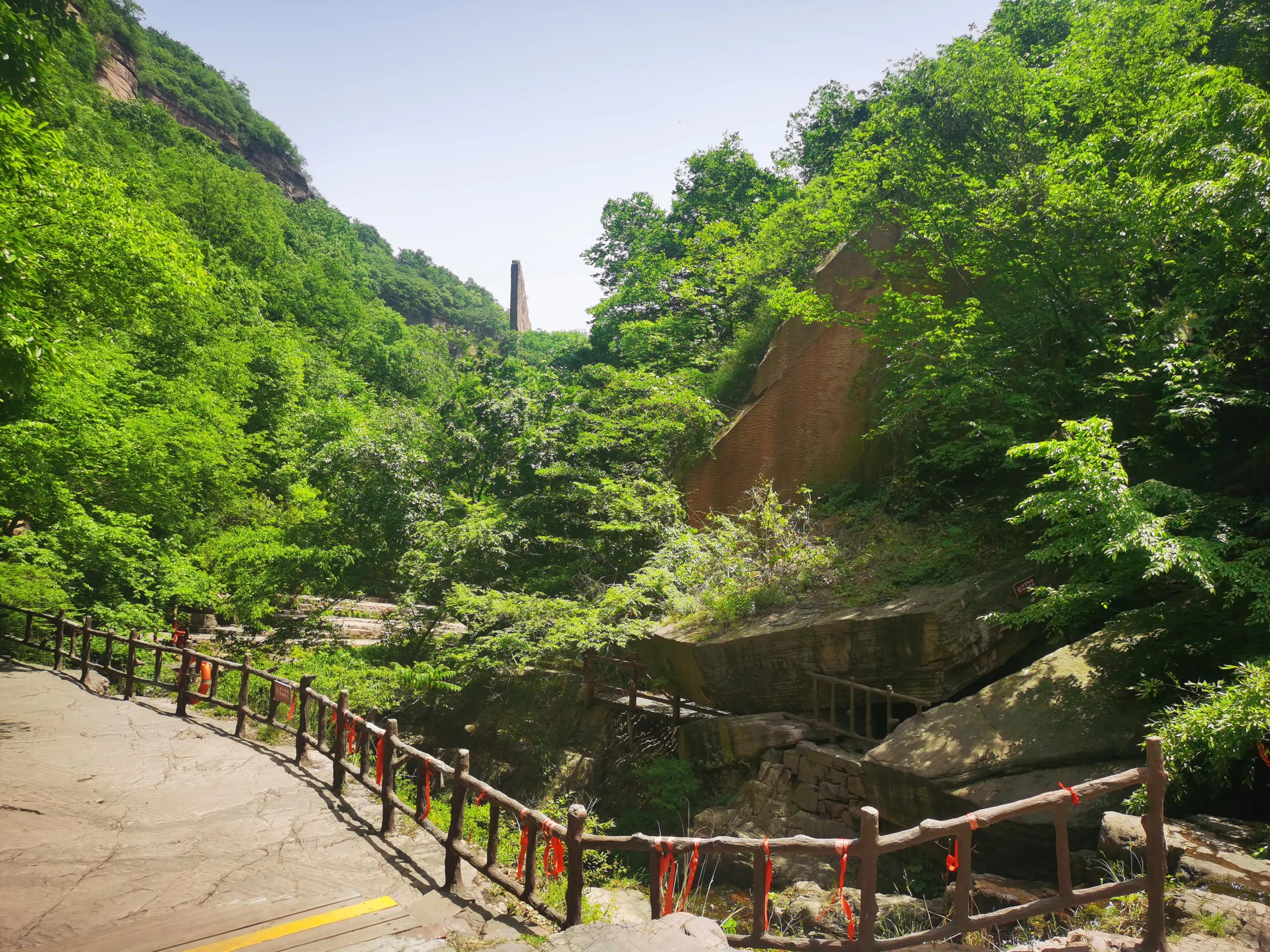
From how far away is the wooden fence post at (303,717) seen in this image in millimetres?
9531

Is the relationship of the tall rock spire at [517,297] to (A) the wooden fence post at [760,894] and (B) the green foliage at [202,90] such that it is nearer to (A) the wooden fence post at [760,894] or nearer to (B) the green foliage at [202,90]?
(B) the green foliage at [202,90]

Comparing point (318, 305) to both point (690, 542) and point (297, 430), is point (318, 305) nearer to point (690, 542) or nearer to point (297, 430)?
point (297, 430)

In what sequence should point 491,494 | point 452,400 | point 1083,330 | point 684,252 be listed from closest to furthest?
point 1083,330 → point 491,494 → point 452,400 → point 684,252

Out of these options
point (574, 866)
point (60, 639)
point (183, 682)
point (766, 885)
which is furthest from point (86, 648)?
point (766, 885)

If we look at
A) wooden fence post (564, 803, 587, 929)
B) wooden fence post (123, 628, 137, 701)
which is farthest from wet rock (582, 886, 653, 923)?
wooden fence post (123, 628, 137, 701)

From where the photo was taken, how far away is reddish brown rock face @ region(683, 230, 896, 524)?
15555 millimetres

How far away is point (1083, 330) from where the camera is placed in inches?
424

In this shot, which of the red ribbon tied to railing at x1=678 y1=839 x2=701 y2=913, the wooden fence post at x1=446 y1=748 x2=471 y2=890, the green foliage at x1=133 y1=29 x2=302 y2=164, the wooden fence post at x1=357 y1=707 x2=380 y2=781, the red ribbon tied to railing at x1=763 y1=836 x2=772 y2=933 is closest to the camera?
the red ribbon tied to railing at x1=763 y1=836 x2=772 y2=933

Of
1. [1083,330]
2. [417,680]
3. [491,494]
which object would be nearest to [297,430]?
[491,494]

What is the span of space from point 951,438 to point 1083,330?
354 cm

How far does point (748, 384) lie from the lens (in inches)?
758

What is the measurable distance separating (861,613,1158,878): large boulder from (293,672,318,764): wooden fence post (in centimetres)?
756

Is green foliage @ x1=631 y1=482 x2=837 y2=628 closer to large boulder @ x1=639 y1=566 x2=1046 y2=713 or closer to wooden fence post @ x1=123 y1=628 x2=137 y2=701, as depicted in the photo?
large boulder @ x1=639 y1=566 x2=1046 y2=713

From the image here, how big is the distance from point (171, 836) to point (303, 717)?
2.79 m
